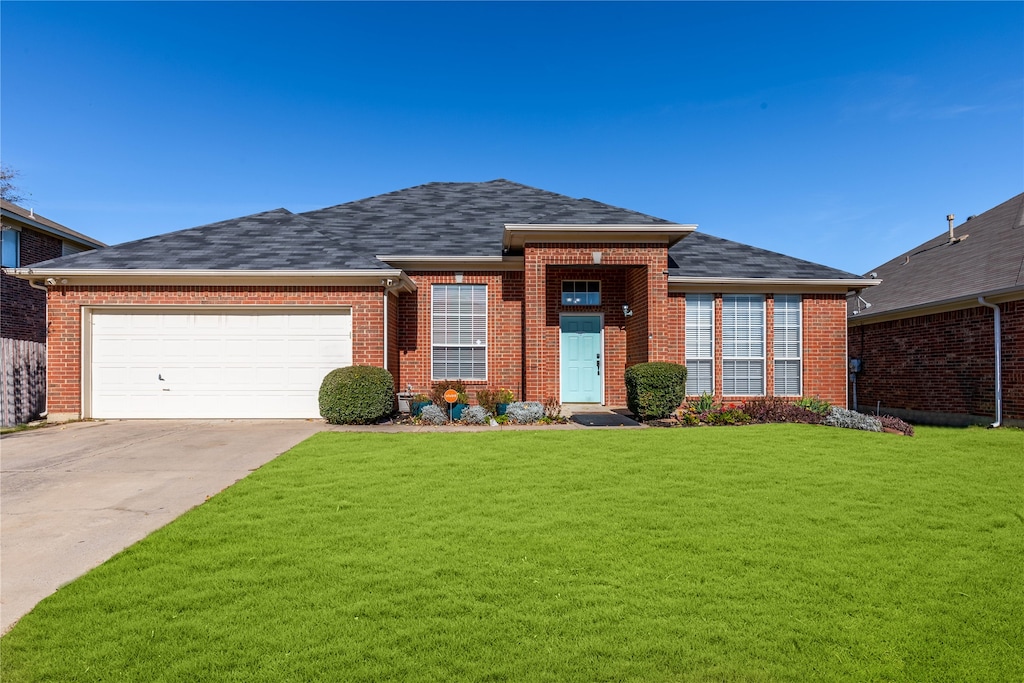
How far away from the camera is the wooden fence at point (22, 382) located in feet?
38.5

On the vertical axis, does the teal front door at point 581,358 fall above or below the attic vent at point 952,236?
below

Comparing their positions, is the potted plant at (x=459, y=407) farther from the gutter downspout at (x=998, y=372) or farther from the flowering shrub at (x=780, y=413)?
the gutter downspout at (x=998, y=372)

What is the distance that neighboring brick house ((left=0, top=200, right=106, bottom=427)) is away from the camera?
12.0 m

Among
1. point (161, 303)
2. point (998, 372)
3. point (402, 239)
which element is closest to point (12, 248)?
point (161, 303)

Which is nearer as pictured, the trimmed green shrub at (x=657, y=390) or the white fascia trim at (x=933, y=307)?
the white fascia trim at (x=933, y=307)

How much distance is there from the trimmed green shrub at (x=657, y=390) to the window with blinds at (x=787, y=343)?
4154 millimetres

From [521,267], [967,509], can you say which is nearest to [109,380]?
[521,267]

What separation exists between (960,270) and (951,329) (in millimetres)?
2271

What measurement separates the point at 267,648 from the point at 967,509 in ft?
20.2

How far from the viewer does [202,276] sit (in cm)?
1183

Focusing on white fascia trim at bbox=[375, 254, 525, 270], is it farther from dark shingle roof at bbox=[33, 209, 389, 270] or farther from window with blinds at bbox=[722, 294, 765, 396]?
window with blinds at bbox=[722, 294, 765, 396]

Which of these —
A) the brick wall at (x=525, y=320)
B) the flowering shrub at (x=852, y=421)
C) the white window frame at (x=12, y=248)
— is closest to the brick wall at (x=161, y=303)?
the brick wall at (x=525, y=320)

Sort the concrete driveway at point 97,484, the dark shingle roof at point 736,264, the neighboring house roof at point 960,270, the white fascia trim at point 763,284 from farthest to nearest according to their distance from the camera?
1. the dark shingle roof at point 736,264
2. the white fascia trim at point 763,284
3. the neighboring house roof at point 960,270
4. the concrete driveway at point 97,484

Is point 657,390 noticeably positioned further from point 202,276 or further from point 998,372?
point 202,276
